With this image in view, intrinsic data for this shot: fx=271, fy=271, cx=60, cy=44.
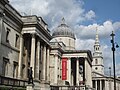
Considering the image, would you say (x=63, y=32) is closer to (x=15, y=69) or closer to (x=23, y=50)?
(x=23, y=50)

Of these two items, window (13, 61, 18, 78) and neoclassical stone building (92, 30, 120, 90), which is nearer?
window (13, 61, 18, 78)

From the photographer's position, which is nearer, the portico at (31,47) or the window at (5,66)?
the window at (5,66)

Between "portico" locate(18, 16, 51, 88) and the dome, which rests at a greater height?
the dome

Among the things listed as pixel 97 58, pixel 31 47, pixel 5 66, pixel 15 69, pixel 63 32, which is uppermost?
pixel 63 32

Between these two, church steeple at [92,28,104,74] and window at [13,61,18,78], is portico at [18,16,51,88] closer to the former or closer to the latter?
window at [13,61,18,78]

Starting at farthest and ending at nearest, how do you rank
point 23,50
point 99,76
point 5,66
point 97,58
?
point 97,58, point 99,76, point 23,50, point 5,66

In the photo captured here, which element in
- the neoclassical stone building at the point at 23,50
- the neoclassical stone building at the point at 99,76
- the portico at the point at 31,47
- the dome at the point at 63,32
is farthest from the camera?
the neoclassical stone building at the point at 99,76

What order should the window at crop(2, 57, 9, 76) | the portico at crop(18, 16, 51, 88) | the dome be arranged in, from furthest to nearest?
the dome, the portico at crop(18, 16, 51, 88), the window at crop(2, 57, 9, 76)

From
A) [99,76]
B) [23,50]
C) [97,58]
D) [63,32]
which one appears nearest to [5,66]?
[23,50]

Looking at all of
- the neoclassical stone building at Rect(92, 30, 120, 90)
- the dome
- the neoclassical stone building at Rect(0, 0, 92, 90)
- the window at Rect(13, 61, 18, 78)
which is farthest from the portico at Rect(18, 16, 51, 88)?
the neoclassical stone building at Rect(92, 30, 120, 90)

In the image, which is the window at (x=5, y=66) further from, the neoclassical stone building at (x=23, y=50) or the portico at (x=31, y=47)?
the portico at (x=31, y=47)

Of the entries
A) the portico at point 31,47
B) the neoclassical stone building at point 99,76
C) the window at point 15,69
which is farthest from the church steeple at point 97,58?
the window at point 15,69

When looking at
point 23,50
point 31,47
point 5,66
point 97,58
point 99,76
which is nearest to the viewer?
point 5,66

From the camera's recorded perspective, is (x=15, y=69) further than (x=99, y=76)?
No
